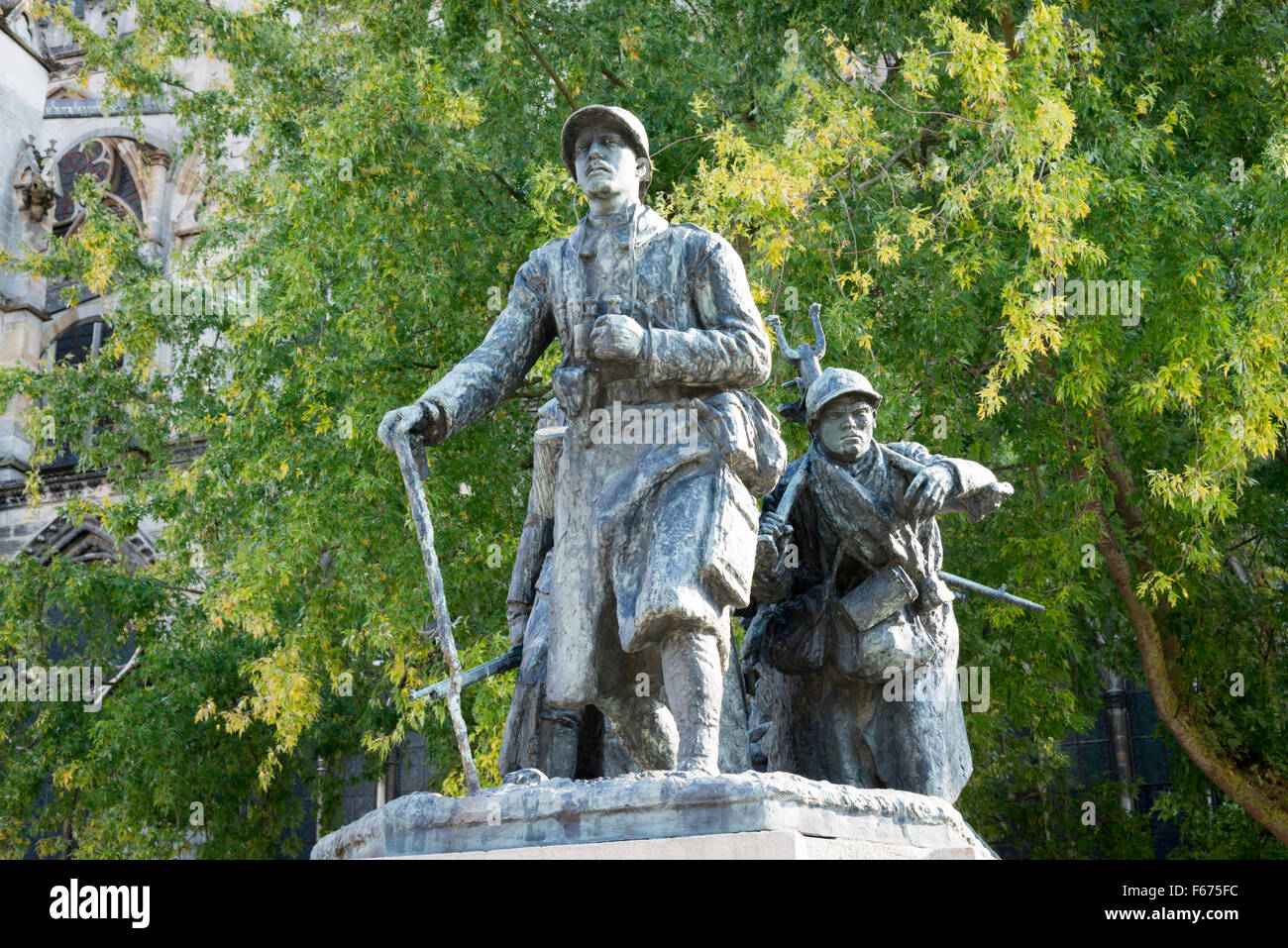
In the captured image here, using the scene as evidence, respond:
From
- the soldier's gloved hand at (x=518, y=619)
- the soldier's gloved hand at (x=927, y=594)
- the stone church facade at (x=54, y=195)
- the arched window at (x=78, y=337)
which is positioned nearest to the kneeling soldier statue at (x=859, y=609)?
the soldier's gloved hand at (x=927, y=594)

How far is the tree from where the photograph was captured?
11375 mm

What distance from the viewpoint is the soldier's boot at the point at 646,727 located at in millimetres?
4918

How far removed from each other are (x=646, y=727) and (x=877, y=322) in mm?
8266

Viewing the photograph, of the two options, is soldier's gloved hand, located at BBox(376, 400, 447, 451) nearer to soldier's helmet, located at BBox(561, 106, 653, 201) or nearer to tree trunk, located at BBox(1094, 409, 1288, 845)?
soldier's helmet, located at BBox(561, 106, 653, 201)

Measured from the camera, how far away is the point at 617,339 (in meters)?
4.75

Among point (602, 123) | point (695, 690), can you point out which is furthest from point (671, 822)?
point (602, 123)

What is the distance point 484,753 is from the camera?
11.7 metres

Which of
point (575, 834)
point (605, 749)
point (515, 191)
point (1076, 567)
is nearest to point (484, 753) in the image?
point (1076, 567)

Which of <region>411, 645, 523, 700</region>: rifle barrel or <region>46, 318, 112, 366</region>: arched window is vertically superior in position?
<region>46, 318, 112, 366</region>: arched window

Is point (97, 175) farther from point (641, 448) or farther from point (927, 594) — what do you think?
point (641, 448)

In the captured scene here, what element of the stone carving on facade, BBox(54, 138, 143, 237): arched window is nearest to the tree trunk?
BBox(54, 138, 143, 237): arched window

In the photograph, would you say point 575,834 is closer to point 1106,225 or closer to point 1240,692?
point 1106,225

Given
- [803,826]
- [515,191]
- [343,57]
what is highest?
[343,57]

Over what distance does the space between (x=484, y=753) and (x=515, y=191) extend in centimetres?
564
